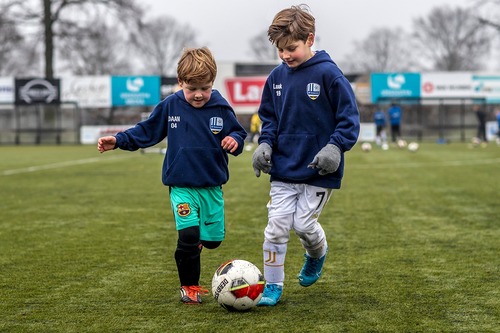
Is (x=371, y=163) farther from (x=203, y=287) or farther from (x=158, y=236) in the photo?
(x=203, y=287)

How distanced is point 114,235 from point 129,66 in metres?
73.9

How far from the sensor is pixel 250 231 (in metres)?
8.59

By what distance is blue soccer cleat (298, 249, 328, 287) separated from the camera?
5344mm

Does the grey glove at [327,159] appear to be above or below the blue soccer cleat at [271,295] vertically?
above

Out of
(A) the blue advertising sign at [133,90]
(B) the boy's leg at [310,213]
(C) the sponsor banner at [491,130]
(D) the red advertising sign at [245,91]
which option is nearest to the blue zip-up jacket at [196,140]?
(B) the boy's leg at [310,213]

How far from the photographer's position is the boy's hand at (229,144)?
508cm

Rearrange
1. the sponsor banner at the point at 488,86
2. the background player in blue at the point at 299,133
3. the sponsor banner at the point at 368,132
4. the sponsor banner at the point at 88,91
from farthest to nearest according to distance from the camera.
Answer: the sponsor banner at the point at 488,86, the sponsor banner at the point at 88,91, the sponsor banner at the point at 368,132, the background player in blue at the point at 299,133

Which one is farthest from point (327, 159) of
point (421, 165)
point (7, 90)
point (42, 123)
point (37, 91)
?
point (7, 90)

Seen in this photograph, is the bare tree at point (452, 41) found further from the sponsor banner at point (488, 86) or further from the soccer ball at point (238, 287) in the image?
the soccer ball at point (238, 287)

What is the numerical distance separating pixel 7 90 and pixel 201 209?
3989cm

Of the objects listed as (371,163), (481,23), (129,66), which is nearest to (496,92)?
(481,23)

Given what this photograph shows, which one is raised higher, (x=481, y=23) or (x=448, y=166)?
(x=481, y=23)

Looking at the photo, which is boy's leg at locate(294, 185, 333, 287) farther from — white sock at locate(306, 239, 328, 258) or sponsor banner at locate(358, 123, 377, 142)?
sponsor banner at locate(358, 123, 377, 142)

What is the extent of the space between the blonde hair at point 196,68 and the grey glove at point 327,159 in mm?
845
